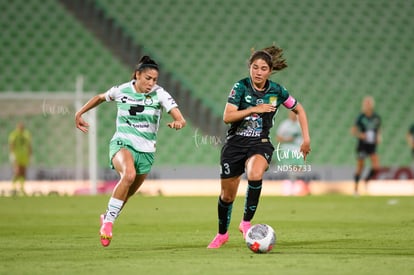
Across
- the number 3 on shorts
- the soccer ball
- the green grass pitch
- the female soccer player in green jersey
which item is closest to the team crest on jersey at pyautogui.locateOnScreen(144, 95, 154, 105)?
the female soccer player in green jersey

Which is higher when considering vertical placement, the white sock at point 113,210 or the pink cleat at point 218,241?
the white sock at point 113,210

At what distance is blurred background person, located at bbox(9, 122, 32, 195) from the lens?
60.0ft

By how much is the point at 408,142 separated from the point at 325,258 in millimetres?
14843

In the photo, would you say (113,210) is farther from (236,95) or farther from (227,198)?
(236,95)

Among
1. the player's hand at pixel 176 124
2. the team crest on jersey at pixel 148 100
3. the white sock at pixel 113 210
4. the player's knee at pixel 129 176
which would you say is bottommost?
the white sock at pixel 113 210

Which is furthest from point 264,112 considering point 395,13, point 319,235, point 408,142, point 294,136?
point 395,13

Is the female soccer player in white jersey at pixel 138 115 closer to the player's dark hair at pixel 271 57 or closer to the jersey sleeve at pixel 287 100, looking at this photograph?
the player's dark hair at pixel 271 57

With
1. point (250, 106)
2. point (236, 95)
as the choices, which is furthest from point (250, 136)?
point (236, 95)

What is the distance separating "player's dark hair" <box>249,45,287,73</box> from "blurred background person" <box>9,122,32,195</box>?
11244mm

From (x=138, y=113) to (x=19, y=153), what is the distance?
11014mm

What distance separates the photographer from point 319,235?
8938 mm

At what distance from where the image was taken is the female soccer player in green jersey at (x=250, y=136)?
301 inches

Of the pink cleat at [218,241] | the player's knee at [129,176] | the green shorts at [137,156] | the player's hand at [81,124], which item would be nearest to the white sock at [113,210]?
the player's knee at [129,176]

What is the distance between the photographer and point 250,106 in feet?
25.3
